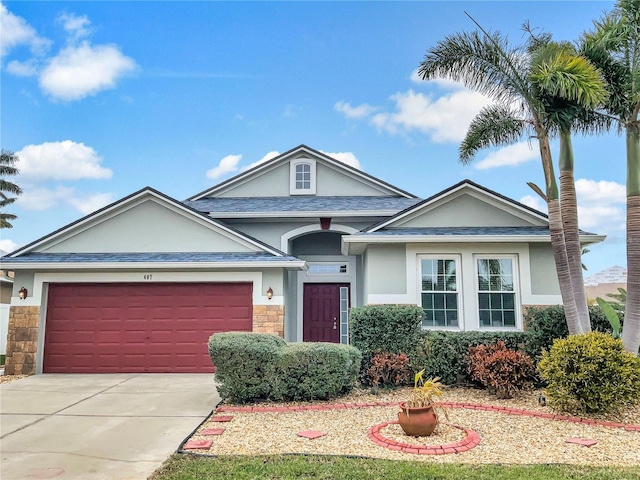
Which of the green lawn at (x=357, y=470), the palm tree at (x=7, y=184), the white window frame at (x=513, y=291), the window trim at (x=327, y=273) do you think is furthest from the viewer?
the palm tree at (x=7, y=184)

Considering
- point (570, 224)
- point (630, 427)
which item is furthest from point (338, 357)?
point (570, 224)

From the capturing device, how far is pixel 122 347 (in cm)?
1164

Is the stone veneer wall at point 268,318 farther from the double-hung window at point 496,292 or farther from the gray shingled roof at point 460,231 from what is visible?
the double-hung window at point 496,292

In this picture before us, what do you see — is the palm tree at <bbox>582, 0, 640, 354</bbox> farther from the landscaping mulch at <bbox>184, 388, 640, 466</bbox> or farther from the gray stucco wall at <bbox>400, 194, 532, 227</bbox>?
the gray stucco wall at <bbox>400, 194, 532, 227</bbox>

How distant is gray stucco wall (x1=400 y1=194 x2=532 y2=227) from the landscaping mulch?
4739 mm

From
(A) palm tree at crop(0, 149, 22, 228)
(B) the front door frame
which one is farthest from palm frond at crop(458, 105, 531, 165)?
(A) palm tree at crop(0, 149, 22, 228)

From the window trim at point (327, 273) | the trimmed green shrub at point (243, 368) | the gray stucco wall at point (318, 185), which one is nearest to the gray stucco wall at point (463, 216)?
the window trim at point (327, 273)

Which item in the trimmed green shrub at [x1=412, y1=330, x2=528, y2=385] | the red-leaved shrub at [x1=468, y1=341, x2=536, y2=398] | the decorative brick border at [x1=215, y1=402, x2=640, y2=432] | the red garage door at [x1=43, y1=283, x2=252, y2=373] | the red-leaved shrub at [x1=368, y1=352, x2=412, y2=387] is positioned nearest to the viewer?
the decorative brick border at [x1=215, y1=402, x2=640, y2=432]

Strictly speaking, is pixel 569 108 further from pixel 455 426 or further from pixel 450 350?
pixel 455 426

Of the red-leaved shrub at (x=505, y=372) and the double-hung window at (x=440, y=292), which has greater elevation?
the double-hung window at (x=440, y=292)

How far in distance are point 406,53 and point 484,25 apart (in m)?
6.40

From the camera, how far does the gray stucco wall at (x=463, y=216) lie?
11320 millimetres

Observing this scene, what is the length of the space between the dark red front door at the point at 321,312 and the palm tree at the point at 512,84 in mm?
6885

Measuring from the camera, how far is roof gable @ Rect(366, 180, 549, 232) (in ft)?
36.8
